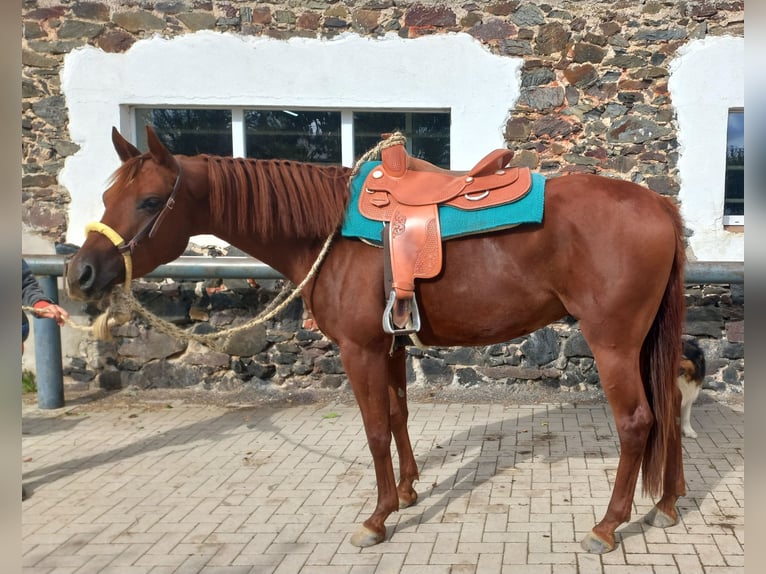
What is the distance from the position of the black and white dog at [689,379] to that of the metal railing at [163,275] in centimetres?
69

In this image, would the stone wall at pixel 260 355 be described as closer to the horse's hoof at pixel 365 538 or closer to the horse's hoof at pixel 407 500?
the horse's hoof at pixel 407 500

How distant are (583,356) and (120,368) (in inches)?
178

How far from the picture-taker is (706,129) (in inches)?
213

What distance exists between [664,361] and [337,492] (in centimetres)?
209

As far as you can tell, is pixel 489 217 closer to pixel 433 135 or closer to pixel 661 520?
pixel 661 520

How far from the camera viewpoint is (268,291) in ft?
19.0

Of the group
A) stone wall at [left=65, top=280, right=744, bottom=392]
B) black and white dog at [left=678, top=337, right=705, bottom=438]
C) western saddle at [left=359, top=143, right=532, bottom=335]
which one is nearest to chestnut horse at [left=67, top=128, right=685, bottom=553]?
western saddle at [left=359, top=143, right=532, bottom=335]

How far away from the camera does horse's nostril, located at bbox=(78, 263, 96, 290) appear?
113 inches

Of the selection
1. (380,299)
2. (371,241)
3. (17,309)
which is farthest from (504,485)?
(17,309)

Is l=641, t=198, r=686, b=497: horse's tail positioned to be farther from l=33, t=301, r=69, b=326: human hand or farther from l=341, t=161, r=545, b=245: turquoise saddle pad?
l=33, t=301, r=69, b=326: human hand

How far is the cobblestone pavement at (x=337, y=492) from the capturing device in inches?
117

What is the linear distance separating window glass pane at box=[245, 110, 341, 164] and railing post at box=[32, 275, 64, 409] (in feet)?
7.32

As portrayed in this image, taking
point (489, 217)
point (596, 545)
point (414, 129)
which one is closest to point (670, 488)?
point (596, 545)

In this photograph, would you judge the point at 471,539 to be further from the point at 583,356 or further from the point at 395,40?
the point at 395,40
